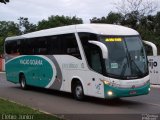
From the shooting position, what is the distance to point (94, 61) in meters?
16.7

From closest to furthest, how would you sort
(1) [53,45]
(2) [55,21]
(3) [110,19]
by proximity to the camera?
1. (1) [53,45]
2. (3) [110,19]
3. (2) [55,21]

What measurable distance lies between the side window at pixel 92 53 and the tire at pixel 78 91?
1.41 m

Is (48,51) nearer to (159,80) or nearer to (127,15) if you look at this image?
(159,80)

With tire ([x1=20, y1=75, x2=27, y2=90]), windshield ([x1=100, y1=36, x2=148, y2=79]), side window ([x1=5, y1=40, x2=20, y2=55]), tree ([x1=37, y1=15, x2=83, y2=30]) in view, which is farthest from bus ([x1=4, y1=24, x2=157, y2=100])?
tree ([x1=37, y1=15, x2=83, y2=30])

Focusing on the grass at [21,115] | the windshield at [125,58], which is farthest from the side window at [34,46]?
the grass at [21,115]

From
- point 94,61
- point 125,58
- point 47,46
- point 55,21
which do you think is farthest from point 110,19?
point 125,58

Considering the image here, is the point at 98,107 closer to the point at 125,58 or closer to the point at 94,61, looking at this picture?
→ the point at 94,61

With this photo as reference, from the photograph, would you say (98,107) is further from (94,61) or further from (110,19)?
(110,19)

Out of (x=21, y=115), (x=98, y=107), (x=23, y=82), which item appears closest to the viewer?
(x=21, y=115)

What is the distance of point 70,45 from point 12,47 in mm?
7648

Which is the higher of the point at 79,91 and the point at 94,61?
the point at 94,61

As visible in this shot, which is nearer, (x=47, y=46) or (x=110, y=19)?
(x=47, y=46)

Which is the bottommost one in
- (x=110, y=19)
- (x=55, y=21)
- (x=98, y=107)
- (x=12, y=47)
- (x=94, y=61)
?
(x=98, y=107)

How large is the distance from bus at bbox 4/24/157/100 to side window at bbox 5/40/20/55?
320 cm
